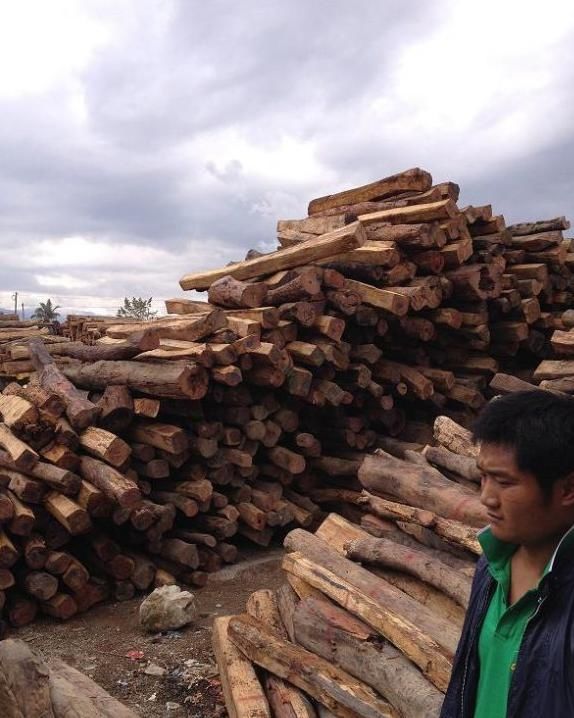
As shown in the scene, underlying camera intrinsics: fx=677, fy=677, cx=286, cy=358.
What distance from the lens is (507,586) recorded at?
201 cm

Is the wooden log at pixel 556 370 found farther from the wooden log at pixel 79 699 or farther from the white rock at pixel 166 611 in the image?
the wooden log at pixel 79 699

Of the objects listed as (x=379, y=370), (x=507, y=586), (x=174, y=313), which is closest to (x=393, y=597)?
(x=507, y=586)

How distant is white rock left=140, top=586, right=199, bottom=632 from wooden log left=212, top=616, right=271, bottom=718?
976 mm

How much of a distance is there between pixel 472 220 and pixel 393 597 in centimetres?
595

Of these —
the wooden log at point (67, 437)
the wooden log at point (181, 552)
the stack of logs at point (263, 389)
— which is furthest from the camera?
the wooden log at point (181, 552)

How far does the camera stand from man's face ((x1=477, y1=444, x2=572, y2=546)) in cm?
183

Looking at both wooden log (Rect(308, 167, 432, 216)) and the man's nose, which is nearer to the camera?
the man's nose

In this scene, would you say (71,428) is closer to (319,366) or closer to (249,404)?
(249,404)

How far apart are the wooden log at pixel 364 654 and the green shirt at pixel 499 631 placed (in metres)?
1.28

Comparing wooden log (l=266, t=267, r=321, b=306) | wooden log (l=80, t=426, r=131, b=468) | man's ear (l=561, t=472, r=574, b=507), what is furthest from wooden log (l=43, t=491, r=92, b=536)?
man's ear (l=561, t=472, r=574, b=507)

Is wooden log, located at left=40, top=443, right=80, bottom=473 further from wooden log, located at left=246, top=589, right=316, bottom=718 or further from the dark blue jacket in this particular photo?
the dark blue jacket

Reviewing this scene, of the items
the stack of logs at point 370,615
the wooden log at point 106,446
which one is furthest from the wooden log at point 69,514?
the stack of logs at point 370,615

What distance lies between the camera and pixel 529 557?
1.95m

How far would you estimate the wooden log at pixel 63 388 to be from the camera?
6496mm
